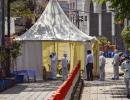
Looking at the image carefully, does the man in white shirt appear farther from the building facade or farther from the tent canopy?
the building facade

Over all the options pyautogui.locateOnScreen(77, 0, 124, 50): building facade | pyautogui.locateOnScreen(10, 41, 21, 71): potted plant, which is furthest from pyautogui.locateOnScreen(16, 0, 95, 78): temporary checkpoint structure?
pyautogui.locateOnScreen(77, 0, 124, 50): building facade

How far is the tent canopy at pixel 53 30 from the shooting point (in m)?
35.8

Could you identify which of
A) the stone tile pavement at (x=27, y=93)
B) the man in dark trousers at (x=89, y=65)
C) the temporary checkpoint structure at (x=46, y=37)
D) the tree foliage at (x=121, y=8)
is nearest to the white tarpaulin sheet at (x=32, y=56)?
the temporary checkpoint structure at (x=46, y=37)

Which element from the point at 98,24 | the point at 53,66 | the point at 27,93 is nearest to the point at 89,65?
the point at 53,66

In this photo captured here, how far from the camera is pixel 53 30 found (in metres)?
36.4

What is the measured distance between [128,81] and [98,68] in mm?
15907

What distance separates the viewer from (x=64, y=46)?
42.2 metres

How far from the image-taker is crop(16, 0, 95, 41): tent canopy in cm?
3575

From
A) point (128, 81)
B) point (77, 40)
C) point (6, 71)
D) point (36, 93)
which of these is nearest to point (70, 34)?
point (77, 40)

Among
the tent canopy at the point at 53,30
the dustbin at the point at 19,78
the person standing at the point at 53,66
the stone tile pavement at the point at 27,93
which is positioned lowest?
the stone tile pavement at the point at 27,93

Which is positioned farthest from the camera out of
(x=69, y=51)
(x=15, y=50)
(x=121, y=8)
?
(x=69, y=51)

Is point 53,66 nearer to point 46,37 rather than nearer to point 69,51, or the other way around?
point 46,37

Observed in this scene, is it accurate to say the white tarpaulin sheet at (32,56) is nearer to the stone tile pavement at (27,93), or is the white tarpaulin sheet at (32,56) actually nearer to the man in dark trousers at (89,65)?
the man in dark trousers at (89,65)

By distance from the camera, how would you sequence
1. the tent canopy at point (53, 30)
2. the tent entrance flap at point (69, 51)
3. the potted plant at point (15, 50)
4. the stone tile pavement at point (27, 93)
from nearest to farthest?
the stone tile pavement at point (27, 93) < the potted plant at point (15, 50) < the tent canopy at point (53, 30) < the tent entrance flap at point (69, 51)
